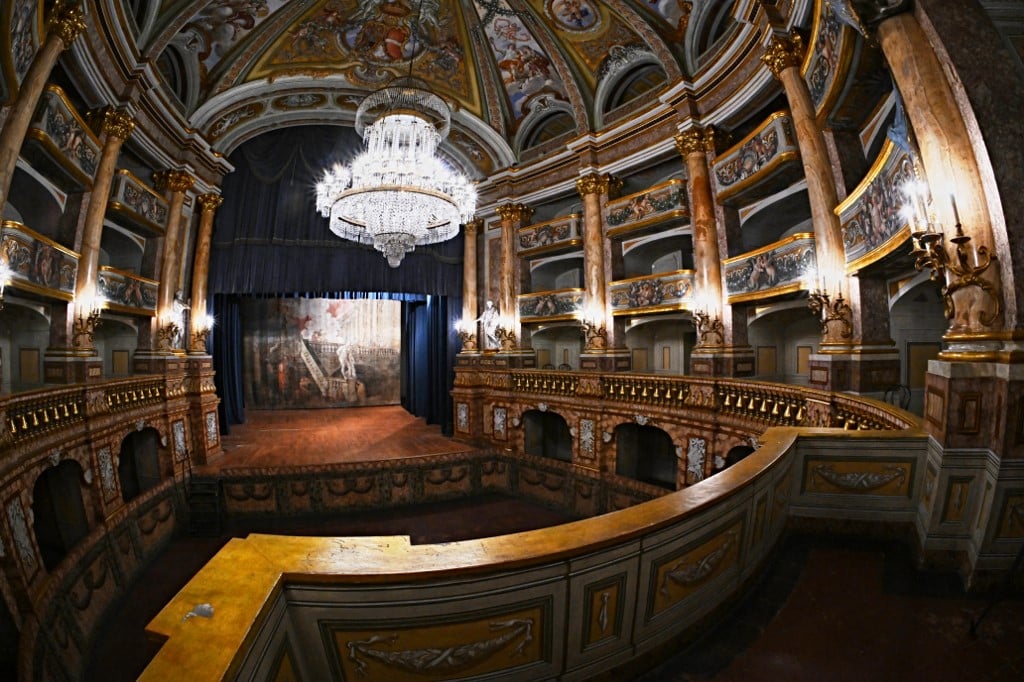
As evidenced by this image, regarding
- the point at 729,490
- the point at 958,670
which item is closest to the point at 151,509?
the point at 729,490

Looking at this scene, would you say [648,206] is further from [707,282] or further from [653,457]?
[653,457]

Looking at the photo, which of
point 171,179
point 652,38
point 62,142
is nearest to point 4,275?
point 62,142

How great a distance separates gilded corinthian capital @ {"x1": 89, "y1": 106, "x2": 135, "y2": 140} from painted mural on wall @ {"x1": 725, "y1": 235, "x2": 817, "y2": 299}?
10.8 metres

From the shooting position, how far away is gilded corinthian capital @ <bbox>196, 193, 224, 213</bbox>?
33.8 ft

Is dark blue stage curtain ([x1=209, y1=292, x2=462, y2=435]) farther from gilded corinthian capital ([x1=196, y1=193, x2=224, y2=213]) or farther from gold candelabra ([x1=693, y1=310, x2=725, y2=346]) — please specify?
gold candelabra ([x1=693, y1=310, x2=725, y2=346])

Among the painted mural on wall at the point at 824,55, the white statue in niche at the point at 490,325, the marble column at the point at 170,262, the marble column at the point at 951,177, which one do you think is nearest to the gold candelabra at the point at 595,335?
the white statue in niche at the point at 490,325

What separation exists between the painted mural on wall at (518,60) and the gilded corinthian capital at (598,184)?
244cm

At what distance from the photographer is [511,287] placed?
458 inches

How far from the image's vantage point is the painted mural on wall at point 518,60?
32.4ft

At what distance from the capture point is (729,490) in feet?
7.61

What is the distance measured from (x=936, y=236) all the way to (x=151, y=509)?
430 inches

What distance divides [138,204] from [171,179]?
1.22 meters

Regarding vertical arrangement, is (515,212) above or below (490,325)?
above

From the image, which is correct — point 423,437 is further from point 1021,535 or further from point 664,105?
point 1021,535
